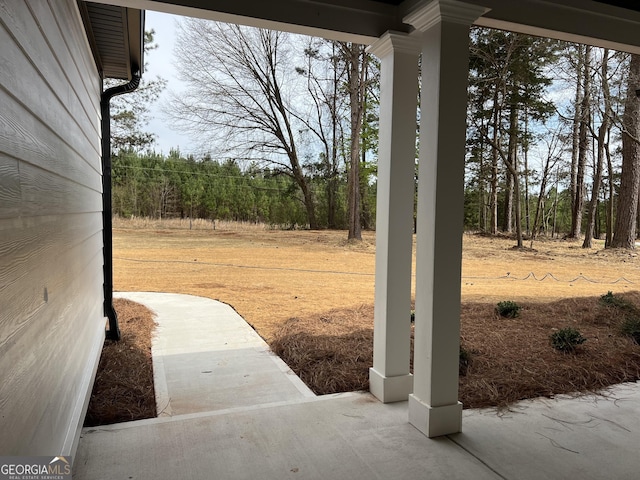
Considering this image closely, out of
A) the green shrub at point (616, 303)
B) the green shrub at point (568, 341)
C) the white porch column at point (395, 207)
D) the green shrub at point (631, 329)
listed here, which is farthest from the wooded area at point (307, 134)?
the white porch column at point (395, 207)

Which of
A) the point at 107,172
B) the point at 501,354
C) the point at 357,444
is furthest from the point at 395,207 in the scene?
the point at 107,172

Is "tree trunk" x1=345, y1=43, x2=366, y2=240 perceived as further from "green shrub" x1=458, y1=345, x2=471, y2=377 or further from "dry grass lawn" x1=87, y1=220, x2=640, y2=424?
"green shrub" x1=458, y1=345, x2=471, y2=377

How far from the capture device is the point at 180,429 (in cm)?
240

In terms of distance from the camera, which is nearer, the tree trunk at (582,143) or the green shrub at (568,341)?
the green shrub at (568,341)

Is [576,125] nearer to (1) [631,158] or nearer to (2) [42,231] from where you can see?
(1) [631,158]

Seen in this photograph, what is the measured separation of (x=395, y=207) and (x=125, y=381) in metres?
2.26

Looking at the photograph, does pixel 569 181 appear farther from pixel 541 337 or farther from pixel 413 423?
pixel 413 423

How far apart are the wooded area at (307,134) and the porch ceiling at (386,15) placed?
37.5 ft

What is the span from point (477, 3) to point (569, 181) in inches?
805

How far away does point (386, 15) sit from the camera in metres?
2.66

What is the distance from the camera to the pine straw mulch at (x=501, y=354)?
301cm

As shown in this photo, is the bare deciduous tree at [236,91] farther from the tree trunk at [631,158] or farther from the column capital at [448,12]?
the column capital at [448,12]

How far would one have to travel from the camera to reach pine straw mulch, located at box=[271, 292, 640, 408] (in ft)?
9.87

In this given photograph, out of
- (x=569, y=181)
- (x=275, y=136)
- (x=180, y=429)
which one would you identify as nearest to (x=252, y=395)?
(x=180, y=429)
